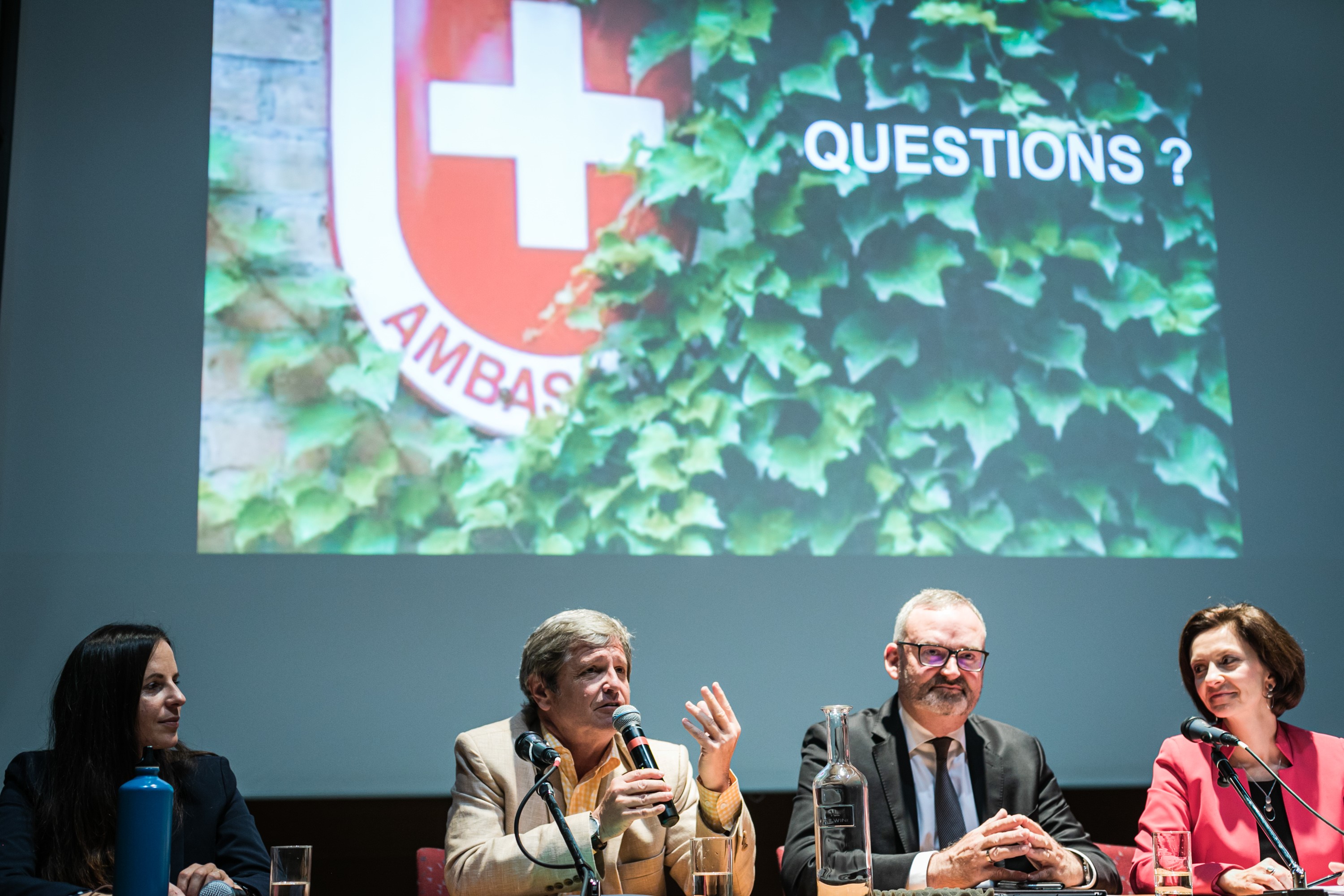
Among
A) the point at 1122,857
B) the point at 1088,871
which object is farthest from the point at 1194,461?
the point at 1088,871

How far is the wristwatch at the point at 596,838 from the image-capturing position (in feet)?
7.25

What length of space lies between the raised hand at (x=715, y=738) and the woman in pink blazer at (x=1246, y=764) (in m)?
0.93

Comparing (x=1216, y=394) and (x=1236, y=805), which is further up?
(x=1216, y=394)

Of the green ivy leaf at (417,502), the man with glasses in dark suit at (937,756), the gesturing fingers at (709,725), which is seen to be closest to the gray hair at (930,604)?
the man with glasses in dark suit at (937,756)

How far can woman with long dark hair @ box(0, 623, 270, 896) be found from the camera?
8.12 ft

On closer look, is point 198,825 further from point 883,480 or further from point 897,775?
point 883,480

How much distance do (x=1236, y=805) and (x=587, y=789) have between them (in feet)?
4.78

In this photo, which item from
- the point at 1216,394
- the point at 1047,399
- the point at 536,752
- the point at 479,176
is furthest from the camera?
the point at 1216,394

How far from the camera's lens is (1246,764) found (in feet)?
9.11

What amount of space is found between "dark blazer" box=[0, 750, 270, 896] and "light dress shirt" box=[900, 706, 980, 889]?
1413 millimetres

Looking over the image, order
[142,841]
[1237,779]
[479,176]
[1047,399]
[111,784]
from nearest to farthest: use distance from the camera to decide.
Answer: [142,841]
[1237,779]
[111,784]
[479,176]
[1047,399]

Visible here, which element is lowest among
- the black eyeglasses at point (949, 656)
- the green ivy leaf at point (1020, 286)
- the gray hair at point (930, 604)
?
the black eyeglasses at point (949, 656)

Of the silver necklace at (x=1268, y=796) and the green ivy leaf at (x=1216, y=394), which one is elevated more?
the green ivy leaf at (x=1216, y=394)

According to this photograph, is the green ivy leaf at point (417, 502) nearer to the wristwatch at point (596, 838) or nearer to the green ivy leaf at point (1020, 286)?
the wristwatch at point (596, 838)
